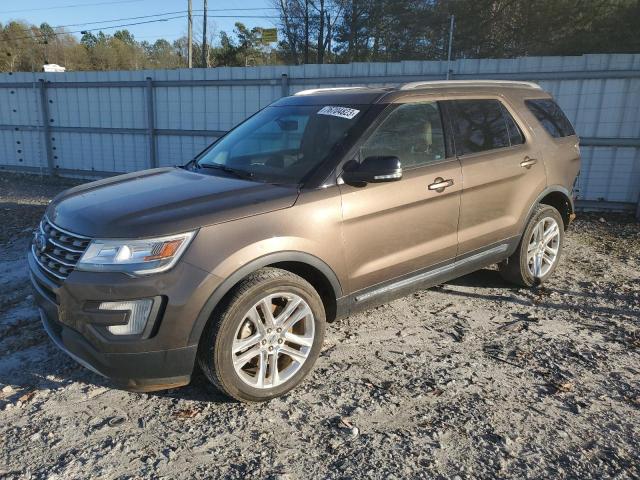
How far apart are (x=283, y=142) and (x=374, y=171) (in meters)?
1.00

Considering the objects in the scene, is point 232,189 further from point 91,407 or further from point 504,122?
point 504,122

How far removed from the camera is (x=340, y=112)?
376 cm

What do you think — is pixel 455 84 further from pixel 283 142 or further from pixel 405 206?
pixel 283 142

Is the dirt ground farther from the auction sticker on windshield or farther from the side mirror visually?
the auction sticker on windshield

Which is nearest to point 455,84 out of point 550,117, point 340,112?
point 340,112

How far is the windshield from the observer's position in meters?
3.51

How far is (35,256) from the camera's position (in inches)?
127

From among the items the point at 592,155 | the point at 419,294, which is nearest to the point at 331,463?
the point at 419,294

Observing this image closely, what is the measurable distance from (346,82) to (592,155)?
427 cm

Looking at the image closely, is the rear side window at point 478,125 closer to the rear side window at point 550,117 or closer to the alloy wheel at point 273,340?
the rear side window at point 550,117

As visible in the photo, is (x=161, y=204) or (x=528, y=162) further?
(x=528, y=162)

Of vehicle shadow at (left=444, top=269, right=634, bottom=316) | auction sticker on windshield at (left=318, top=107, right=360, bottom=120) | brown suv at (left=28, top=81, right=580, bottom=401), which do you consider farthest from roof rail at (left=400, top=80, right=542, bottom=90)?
vehicle shadow at (left=444, top=269, right=634, bottom=316)

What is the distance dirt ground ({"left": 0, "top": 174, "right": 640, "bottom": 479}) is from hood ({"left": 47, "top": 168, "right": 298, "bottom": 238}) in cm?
109

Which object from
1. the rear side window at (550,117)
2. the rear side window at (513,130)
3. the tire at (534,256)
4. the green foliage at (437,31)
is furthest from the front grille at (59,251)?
the green foliage at (437,31)
